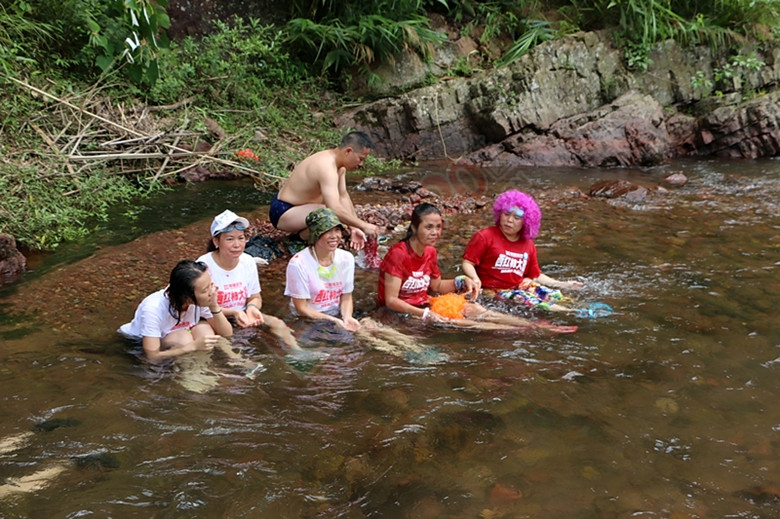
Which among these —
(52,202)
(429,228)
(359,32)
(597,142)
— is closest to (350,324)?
(429,228)

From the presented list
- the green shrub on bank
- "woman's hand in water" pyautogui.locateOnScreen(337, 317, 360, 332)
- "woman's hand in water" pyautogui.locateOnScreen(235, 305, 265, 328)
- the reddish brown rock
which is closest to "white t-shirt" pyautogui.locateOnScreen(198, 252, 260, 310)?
"woman's hand in water" pyautogui.locateOnScreen(235, 305, 265, 328)

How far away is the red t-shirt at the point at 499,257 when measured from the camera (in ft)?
16.6

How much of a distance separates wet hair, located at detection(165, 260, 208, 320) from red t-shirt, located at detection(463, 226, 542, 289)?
2.02m

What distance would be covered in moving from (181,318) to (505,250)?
7.70 ft

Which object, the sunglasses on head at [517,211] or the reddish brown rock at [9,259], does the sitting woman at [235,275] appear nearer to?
the sunglasses on head at [517,211]

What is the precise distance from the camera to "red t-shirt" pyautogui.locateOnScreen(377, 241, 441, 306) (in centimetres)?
474

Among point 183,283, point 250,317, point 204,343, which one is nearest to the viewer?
point 183,283

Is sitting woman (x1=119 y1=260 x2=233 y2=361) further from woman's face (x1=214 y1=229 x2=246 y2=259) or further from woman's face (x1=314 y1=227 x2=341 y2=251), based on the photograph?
woman's face (x1=314 y1=227 x2=341 y2=251)

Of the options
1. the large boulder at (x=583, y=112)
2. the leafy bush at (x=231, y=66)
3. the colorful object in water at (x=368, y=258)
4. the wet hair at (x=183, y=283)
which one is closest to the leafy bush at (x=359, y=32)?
the leafy bush at (x=231, y=66)

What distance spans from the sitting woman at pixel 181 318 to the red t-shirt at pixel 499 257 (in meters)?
1.90

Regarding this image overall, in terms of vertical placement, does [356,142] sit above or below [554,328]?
above

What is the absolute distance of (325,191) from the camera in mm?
5906

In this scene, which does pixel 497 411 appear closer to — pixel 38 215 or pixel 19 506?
pixel 19 506

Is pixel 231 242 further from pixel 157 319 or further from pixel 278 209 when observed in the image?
pixel 278 209
